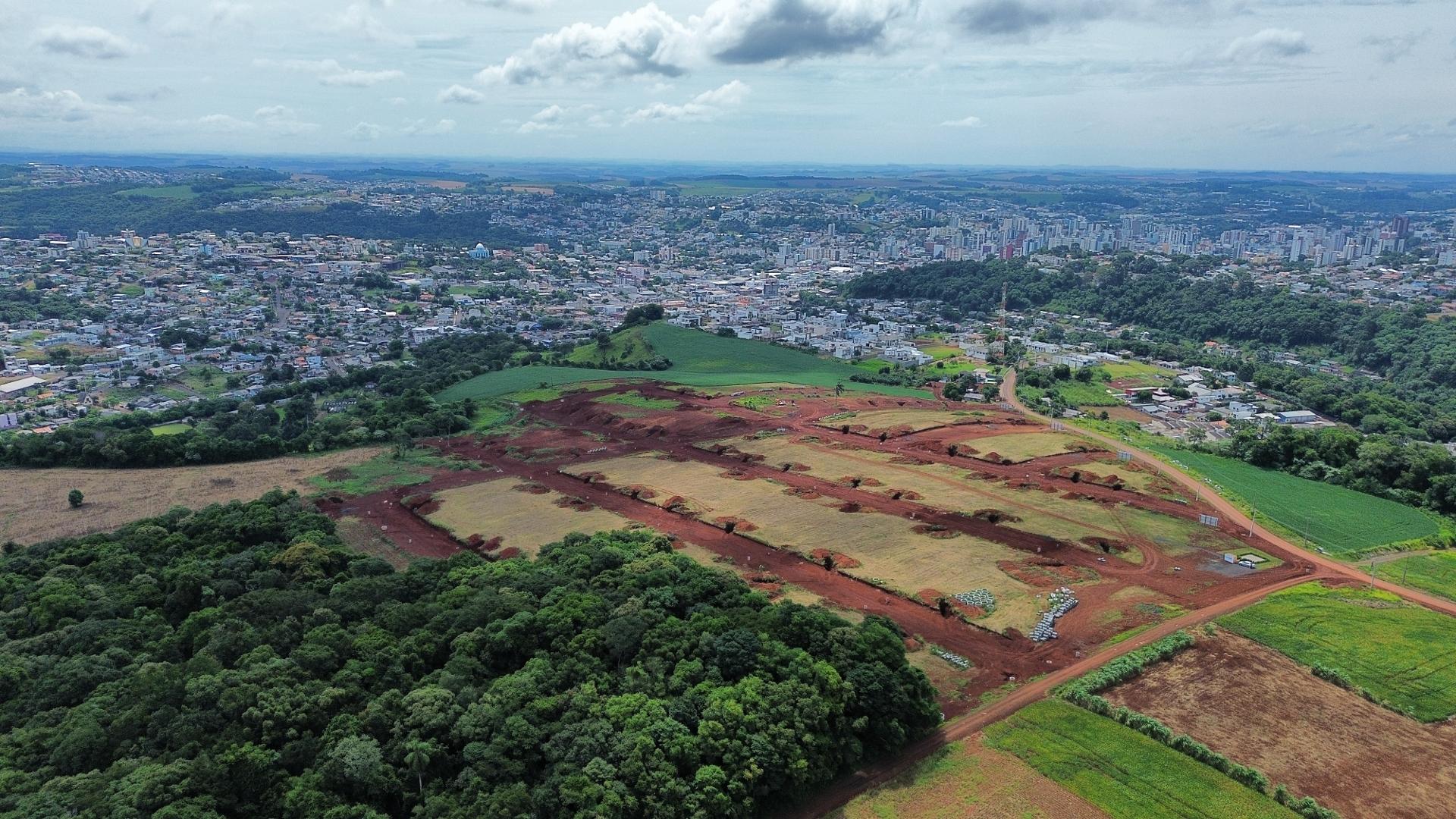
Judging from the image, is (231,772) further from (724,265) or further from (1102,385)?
(724,265)

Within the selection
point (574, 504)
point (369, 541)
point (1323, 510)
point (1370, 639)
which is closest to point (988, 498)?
point (1323, 510)

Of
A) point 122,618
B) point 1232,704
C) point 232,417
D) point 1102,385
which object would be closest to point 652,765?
point 1232,704

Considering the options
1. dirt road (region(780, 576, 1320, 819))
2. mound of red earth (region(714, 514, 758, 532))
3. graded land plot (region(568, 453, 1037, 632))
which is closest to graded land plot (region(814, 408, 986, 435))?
graded land plot (region(568, 453, 1037, 632))

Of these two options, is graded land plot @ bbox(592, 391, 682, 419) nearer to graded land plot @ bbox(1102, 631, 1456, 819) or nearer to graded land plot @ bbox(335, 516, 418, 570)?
graded land plot @ bbox(335, 516, 418, 570)

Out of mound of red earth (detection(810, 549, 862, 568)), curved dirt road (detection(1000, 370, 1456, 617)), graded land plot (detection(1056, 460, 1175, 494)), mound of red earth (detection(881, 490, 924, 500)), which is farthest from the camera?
graded land plot (detection(1056, 460, 1175, 494))

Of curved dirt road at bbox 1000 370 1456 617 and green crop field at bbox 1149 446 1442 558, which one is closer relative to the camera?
curved dirt road at bbox 1000 370 1456 617

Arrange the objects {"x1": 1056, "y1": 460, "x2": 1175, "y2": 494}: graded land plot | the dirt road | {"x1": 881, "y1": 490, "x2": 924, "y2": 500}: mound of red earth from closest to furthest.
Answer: the dirt road, {"x1": 881, "y1": 490, "x2": 924, "y2": 500}: mound of red earth, {"x1": 1056, "y1": 460, "x2": 1175, "y2": 494}: graded land plot

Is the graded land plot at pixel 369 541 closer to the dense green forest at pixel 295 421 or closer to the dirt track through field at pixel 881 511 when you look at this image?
the dirt track through field at pixel 881 511
